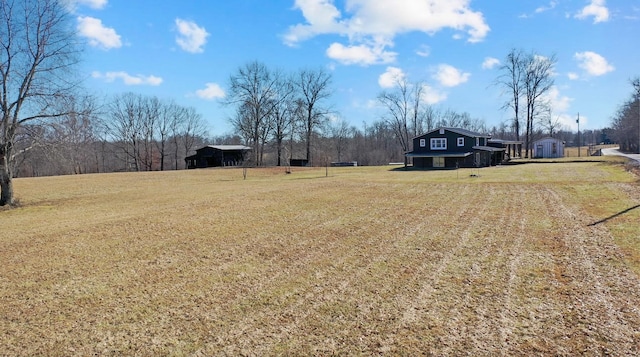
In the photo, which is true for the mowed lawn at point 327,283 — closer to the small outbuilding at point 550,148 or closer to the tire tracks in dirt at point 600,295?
the tire tracks in dirt at point 600,295

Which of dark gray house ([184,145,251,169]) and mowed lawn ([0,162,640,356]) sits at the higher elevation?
dark gray house ([184,145,251,169])

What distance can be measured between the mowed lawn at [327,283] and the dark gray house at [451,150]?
28.1 m

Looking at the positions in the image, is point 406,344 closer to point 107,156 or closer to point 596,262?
point 596,262

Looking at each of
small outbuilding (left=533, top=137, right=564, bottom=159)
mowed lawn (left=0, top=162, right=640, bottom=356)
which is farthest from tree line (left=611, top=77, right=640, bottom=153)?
mowed lawn (left=0, top=162, right=640, bottom=356)

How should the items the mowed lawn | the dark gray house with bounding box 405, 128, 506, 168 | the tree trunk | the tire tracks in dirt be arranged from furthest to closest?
1. the dark gray house with bounding box 405, 128, 506, 168
2. the tree trunk
3. the mowed lawn
4. the tire tracks in dirt

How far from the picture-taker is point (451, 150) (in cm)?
4169

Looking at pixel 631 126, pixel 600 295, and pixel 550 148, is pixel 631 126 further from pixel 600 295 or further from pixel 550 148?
pixel 600 295

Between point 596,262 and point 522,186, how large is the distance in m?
13.9

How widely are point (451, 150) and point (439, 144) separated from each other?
1603mm

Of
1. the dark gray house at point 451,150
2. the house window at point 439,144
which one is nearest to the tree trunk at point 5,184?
the dark gray house at point 451,150

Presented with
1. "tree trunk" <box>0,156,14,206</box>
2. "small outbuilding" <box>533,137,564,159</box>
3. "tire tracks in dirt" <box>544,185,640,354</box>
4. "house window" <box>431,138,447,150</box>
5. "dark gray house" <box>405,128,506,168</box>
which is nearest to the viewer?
"tire tracks in dirt" <box>544,185,640,354</box>

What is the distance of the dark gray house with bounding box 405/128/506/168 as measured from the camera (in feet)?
132

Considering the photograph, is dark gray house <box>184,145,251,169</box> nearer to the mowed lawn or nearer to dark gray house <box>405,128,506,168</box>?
dark gray house <box>405,128,506,168</box>

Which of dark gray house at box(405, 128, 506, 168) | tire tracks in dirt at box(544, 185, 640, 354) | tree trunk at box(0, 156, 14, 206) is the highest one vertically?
dark gray house at box(405, 128, 506, 168)
